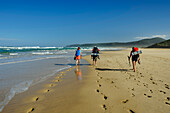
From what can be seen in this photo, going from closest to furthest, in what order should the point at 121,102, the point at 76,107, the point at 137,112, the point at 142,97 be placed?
the point at 137,112 < the point at 76,107 < the point at 121,102 < the point at 142,97

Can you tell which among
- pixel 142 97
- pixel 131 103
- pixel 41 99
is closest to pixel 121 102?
pixel 131 103

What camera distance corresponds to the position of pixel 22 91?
5227 mm

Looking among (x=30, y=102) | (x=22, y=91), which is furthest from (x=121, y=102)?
(x=22, y=91)

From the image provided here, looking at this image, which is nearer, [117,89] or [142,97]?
[142,97]

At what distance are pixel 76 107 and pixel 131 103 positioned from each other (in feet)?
5.78

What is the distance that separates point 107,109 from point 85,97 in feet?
3.57

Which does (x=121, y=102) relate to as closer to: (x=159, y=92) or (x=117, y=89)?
(x=117, y=89)

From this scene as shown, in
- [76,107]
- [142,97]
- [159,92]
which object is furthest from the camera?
[159,92]

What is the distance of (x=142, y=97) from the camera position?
4.36 m

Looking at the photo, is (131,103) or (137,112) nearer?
(137,112)

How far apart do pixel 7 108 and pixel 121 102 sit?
3604 millimetres

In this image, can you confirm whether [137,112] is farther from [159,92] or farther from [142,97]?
[159,92]

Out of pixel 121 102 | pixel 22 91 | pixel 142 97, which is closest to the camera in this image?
pixel 121 102

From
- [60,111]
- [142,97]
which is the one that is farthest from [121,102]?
[60,111]
